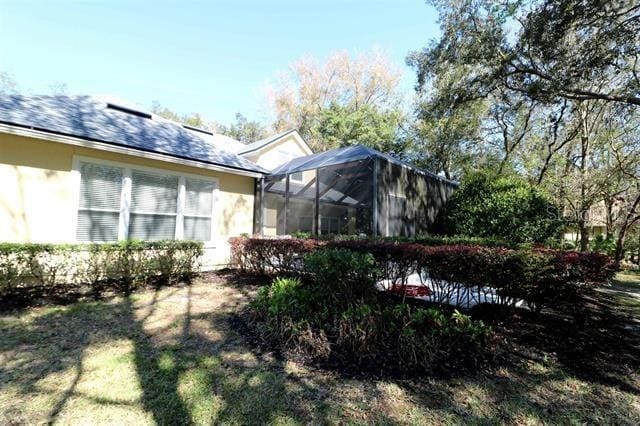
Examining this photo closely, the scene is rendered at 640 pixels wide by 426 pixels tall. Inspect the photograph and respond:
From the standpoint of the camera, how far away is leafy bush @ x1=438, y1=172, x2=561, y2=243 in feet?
36.1

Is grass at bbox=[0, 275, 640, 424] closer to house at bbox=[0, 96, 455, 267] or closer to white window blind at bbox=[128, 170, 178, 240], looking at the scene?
house at bbox=[0, 96, 455, 267]

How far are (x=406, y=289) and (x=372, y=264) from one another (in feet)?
3.79

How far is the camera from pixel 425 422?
240 cm

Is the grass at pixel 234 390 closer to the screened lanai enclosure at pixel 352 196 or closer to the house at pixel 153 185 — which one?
the house at pixel 153 185

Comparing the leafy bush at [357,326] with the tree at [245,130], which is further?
the tree at [245,130]

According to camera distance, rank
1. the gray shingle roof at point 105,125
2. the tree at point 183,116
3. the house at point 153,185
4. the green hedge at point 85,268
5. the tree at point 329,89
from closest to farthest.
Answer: the green hedge at point 85,268 < the house at point 153,185 < the gray shingle roof at point 105,125 < the tree at point 329,89 < the tree at point 183,116

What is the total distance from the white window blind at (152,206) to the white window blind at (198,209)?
330 mm

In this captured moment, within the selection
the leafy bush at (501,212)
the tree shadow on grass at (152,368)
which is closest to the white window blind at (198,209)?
the tree shadow on grass at (152,368)

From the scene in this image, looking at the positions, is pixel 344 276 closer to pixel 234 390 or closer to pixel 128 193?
pixel 234 390

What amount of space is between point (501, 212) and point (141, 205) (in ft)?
38.2

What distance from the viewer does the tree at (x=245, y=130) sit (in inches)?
1251

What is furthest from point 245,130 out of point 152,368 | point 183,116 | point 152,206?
point 152,368

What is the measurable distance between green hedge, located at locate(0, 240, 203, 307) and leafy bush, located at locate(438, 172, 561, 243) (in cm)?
994

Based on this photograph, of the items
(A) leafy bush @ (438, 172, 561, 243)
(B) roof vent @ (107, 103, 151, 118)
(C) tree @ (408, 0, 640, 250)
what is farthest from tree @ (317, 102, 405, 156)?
(B) roof vent @ (107, 103, 151, 118)
